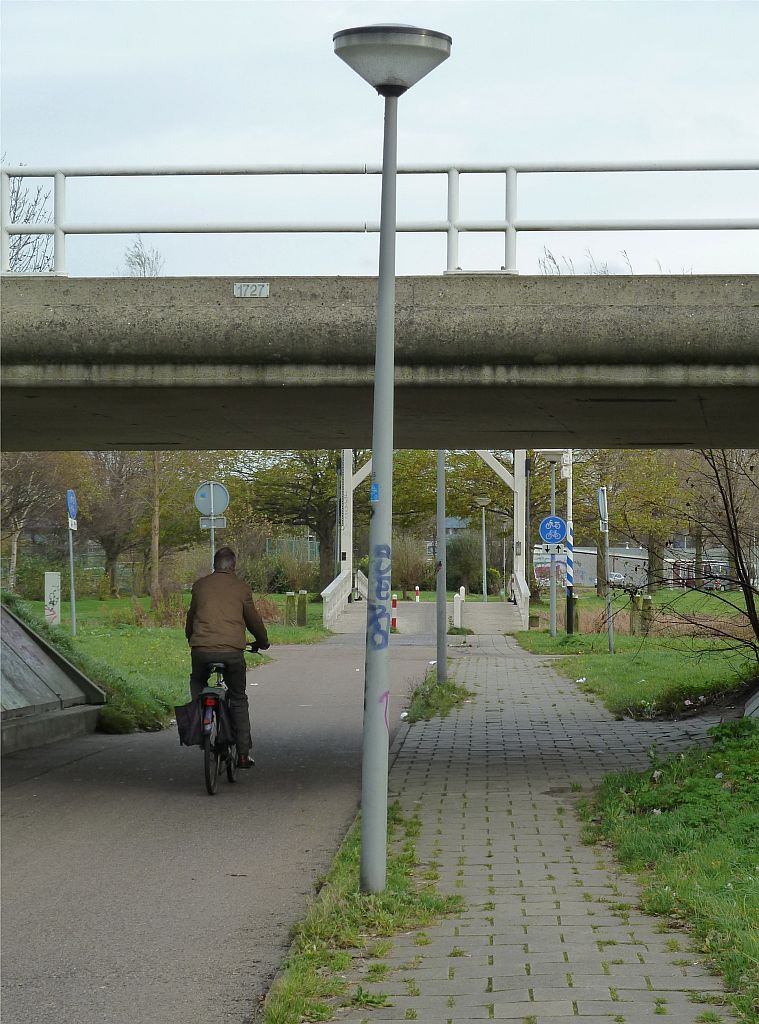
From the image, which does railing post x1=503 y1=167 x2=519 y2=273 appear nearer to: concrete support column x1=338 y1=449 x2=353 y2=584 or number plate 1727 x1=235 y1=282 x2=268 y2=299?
number plate 1727 x1=235 y1=282 x2=268 y2=299

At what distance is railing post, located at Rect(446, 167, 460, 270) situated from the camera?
10209mm

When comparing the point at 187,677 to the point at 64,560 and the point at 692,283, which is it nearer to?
the point at 692,283

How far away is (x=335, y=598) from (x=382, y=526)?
29428 mm

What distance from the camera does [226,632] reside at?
10.9 meters

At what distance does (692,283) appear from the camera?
990cm

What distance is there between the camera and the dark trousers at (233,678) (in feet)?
35.4

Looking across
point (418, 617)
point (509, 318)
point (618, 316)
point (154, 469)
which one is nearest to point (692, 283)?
point (618, 316)

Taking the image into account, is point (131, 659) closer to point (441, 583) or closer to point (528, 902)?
point (441, 583)

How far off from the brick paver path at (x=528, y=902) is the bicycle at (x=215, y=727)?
1.41 meters

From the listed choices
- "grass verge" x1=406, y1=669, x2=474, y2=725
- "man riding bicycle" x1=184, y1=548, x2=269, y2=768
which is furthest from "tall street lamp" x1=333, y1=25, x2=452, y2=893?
"grass verge" x1=406, y1=669, x2=474, y2=725

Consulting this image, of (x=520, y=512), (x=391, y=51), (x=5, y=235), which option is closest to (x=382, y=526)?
(x=391, y=51)

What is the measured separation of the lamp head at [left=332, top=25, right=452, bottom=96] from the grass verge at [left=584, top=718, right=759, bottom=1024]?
14.3 feet

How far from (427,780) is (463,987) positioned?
5.68m

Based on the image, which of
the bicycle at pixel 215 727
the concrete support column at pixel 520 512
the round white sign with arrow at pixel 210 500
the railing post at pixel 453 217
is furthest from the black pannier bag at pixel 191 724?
the concrete support column at pixel 520 512
